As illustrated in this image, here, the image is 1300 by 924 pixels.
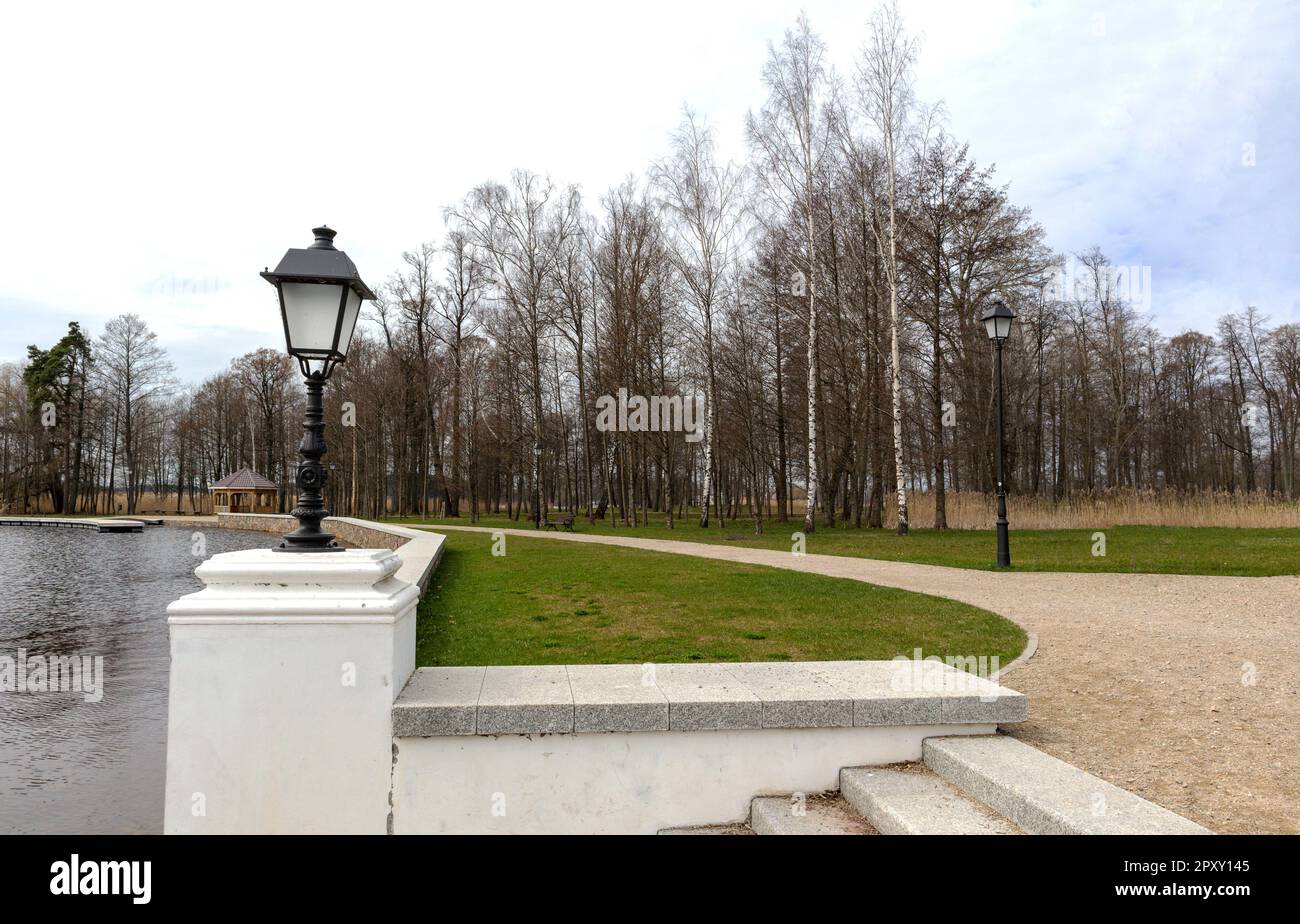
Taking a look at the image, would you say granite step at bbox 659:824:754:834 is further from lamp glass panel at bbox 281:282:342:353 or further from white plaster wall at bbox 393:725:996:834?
lamp glass panel at bbox 281:282:342:353

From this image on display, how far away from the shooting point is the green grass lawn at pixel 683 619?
243 inches

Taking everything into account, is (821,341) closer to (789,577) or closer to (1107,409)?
(789,577)

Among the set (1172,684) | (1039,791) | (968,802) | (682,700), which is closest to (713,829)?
(682,700)

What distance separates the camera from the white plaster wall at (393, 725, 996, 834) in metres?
3.30

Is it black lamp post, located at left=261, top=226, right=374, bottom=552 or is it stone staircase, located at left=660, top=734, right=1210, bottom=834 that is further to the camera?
black lamp post, located at left=261, top=226, right=374, bottom=552

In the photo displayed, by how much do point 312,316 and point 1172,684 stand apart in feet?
20.2

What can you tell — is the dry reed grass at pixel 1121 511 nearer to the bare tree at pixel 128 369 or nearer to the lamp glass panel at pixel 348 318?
the lamp glass panel at pixel 348 318

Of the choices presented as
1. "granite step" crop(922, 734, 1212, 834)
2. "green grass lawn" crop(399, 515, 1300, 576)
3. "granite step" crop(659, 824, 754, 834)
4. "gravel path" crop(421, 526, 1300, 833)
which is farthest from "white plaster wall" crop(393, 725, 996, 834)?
"green grass lawn" crop(399, 515, 1300, 576)

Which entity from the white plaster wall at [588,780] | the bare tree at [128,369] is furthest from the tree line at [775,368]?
the white plaster wall at [588,780]

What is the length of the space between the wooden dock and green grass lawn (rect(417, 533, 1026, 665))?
1270 inches

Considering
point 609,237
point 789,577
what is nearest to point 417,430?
point 609,237

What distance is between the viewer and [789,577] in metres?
11.7

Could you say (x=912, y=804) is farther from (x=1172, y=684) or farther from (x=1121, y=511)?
(x=1121, y=511)

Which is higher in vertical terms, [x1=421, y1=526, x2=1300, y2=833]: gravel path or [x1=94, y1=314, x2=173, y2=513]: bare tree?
[x1=94, y1=314, x2=173, y2=513]: bare tree
